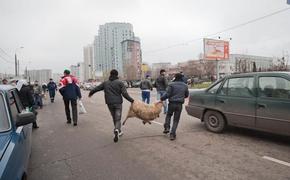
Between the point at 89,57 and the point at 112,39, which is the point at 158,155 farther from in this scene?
the point at 89,57

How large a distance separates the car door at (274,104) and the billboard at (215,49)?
25264 mm

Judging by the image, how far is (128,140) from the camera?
527cm

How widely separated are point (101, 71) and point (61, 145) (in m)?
78.5

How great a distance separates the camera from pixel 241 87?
202 inches

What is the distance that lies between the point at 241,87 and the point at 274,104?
2.99 feet

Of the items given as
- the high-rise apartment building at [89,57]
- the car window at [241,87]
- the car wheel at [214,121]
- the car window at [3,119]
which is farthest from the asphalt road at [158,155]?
the high-rise apartment building at [89,57]

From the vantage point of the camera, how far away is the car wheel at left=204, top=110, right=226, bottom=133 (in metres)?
5.54

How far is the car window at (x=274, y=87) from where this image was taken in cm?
430

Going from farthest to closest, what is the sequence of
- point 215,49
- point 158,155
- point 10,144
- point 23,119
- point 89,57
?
point 89,57 → point 215,49 → point 158,155 → point 23,119 → point 10,144

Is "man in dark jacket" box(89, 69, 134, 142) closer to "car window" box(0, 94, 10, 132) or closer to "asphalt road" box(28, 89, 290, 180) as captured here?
"asphalt road" box(28, 89, 290, 180)

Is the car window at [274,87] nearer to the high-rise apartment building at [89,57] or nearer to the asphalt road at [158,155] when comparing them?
the asphalt road at [158,155]

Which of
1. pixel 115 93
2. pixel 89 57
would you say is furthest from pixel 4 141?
pixel 89 57

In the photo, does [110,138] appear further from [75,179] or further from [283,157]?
[283,157]

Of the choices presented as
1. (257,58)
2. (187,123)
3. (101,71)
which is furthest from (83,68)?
(187,123)
